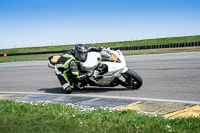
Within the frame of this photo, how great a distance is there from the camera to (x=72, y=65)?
7.91 metres

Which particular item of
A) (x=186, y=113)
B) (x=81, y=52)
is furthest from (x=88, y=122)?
(x=81, y=52)

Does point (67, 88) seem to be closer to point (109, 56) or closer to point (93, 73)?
point (93, 73)

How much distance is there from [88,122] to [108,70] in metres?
3.36

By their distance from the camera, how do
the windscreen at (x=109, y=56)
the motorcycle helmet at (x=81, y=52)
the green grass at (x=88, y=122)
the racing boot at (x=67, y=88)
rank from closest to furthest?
1. the green grass at (x=88, y=122)
2. the motorcycle helmet at (x=81, y=52)
3. the windscreen at (x=109, y=56)
4. the racing boot at (x=67, y=88)

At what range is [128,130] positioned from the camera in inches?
163

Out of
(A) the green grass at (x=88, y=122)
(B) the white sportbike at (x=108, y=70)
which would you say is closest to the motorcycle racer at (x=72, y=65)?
(B) the white sportbike at (x=108, y=70)

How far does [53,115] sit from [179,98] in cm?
306

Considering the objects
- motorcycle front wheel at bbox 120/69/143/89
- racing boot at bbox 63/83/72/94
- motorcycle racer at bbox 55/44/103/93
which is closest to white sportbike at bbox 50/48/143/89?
motorcycle front wheel at bbox 120/69/143/89

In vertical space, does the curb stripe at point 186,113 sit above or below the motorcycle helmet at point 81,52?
below

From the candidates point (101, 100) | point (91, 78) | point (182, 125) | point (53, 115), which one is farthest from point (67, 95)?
point (182, 125)

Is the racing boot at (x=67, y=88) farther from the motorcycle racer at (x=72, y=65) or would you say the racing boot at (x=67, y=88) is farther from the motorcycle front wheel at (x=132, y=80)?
the motorcycle front wheel at (x=132, y=80)

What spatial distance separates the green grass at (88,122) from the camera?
4199 mm

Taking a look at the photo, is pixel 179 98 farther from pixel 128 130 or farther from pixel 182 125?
pixel 128 130

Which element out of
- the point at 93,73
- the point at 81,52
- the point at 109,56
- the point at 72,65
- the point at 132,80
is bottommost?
the point at 132,80
